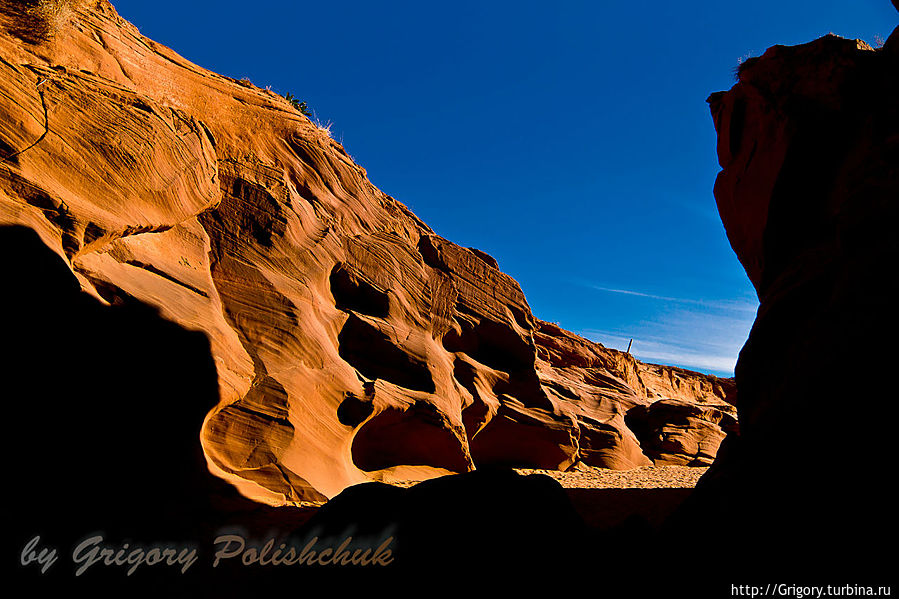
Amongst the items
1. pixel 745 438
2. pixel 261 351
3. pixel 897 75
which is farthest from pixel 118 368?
pixel 897 75

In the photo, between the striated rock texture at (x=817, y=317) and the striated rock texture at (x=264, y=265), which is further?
the striated rock texture at (x=264, y=265)

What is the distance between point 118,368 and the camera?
7.21 meters

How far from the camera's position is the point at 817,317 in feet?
19.1

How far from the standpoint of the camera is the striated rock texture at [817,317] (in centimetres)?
383

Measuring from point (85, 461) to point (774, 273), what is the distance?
1351 centimetres

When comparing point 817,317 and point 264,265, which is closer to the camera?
point 817,317

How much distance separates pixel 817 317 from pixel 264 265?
10003 millimetres

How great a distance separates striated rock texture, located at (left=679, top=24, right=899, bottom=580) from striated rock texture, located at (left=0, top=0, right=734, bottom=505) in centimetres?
742

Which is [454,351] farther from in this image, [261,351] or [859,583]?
[859,583]

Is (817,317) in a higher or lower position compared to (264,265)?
lower

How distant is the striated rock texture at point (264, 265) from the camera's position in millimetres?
7281

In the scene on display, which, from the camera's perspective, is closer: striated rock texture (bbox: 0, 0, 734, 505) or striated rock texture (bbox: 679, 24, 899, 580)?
striated rock texture (bbox: 679, 24, 899, 580)

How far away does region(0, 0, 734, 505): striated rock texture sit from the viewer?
23.9ft

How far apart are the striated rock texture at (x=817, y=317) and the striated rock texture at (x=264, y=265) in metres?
7.42
